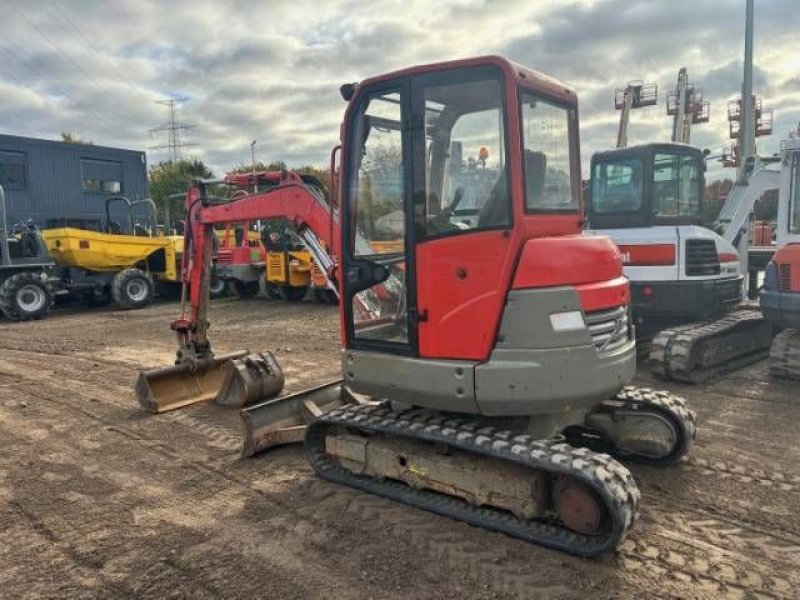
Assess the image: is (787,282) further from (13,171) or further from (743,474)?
(13,171)

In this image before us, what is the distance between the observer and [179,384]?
20.9 feet

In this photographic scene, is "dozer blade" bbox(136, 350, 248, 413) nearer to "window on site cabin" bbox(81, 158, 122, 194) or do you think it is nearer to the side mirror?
the side mirror

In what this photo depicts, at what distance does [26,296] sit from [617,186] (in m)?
12.1

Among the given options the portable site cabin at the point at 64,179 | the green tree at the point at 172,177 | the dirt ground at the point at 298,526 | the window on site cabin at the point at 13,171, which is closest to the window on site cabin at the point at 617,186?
the dirt ground at the point at 298,526

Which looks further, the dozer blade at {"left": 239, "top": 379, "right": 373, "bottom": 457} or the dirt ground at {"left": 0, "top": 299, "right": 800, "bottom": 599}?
the dozer blade at {"left": 239, "top": 379, "right": 373, "bottom": 457}

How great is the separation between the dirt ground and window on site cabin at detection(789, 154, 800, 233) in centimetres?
238

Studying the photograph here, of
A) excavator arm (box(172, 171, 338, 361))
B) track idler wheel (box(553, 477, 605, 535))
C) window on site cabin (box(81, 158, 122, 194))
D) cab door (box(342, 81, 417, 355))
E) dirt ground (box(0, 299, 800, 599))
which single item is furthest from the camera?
window on site cabin (box(81, 158, 122, 194))

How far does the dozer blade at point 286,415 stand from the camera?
A: 4.79 metres

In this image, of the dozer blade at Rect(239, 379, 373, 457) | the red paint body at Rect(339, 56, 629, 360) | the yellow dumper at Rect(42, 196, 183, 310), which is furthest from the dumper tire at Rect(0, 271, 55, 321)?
the red paint body at Rect(339, 56, 629, 360)

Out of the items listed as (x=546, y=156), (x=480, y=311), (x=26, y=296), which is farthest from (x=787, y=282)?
(x=26, y=296)

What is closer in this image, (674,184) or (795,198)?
(795,198)

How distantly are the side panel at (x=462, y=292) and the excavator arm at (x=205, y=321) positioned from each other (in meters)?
1.64

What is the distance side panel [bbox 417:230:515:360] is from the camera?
3.50 meters

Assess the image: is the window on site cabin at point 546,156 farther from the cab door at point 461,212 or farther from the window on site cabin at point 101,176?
the window on site cabin at point 101,176
